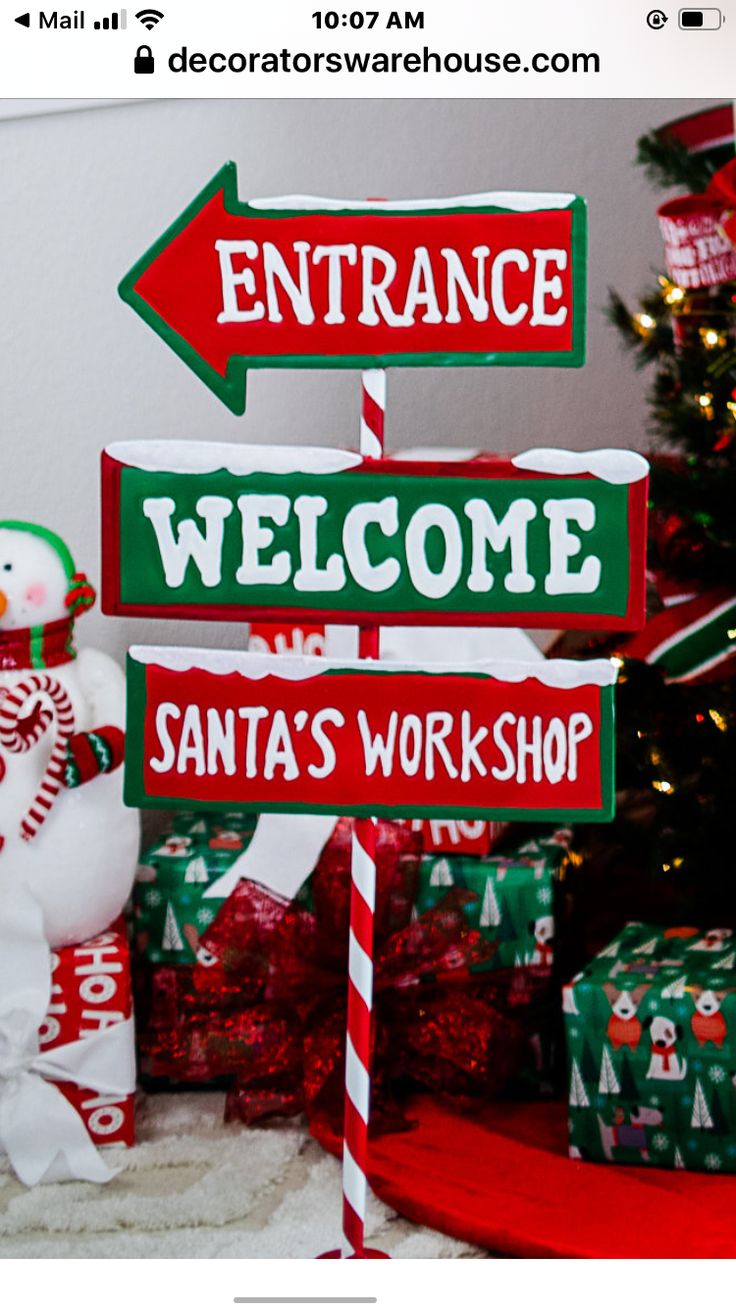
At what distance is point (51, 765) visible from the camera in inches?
54.6

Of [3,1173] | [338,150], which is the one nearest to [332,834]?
[3,1173]

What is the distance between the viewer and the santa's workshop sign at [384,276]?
857 mm

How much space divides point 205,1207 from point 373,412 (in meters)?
0.76

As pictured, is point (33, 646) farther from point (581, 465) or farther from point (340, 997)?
point (581, 465)

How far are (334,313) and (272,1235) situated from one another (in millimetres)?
795

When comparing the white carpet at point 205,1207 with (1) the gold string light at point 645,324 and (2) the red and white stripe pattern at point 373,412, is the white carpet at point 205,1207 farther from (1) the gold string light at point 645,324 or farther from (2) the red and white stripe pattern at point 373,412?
(1) the gold string light at point 645,324

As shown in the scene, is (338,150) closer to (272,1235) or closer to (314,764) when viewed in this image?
(314,764)

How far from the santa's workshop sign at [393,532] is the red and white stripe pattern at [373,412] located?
0.04 m

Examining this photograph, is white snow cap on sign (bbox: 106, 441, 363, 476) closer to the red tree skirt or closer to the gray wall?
the red tree skirt
